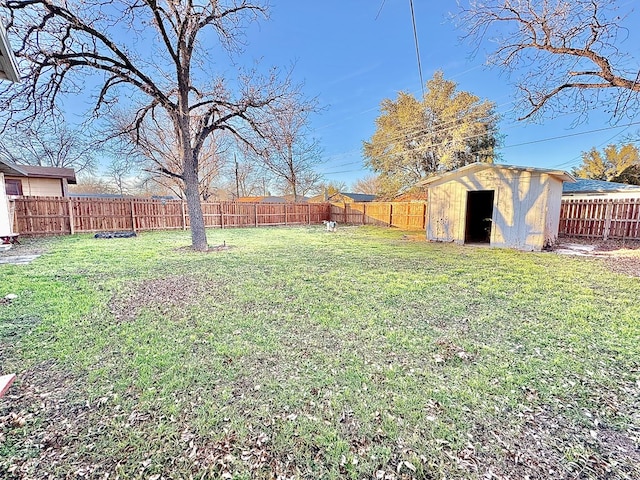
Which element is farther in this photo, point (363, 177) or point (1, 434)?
point (363, 177)

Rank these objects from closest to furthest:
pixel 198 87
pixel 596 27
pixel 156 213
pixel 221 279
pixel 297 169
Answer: pixel 221 279, pixel 596 27, pixel 198 87, pixel 156 213, pixel 297 169

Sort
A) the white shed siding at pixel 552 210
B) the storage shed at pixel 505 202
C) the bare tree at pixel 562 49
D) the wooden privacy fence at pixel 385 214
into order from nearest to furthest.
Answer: the bare tree at pixel 562 49
the storage shed at pixel 505 202
the white shed siding at pixel 552 210
the wooden privacy fence at pixel 385 214

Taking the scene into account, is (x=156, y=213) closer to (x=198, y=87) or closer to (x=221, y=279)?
(x=198, y=87)

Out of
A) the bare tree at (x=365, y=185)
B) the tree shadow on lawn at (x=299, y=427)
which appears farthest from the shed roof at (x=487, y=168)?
the bare tree at (x=365, y=185)

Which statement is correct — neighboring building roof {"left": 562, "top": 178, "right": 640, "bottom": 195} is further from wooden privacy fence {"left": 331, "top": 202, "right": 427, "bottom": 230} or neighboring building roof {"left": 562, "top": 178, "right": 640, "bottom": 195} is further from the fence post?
the fence post

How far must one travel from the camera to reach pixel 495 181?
832cm

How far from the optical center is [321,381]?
2.16 meters

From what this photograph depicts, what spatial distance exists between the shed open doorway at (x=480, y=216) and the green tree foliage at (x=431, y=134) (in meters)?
7.26

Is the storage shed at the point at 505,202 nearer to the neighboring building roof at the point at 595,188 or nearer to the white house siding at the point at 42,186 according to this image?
the neighboring building roof at the point at 595,188

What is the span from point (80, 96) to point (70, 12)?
71.9 inches

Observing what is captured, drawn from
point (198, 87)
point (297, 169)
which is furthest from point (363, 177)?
point (198, 87)

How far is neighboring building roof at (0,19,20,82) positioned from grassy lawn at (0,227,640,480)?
109 inches

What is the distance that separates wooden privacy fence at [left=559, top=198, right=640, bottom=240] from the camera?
888 cm

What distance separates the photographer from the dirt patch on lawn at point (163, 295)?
3.54 m
